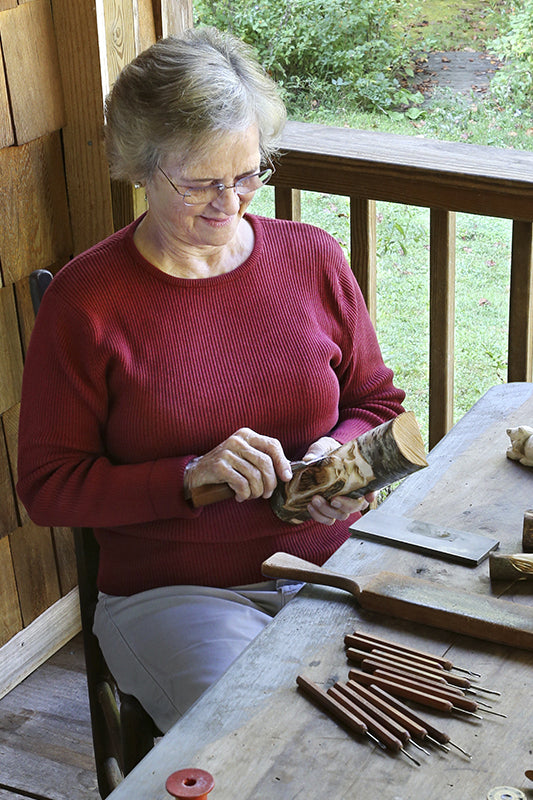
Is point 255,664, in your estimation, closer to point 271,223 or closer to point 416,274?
point 271,223

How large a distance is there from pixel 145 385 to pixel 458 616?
704 millimetres

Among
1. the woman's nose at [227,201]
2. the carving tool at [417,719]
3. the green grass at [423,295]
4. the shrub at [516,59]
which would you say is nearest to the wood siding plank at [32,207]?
the woman's nose at [227,201]

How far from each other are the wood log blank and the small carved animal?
29 centimetres

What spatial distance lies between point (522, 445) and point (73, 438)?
0.76m

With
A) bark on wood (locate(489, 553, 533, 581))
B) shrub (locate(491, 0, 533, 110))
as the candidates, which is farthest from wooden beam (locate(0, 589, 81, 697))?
shrub (locate(491, 0, 533, 110))

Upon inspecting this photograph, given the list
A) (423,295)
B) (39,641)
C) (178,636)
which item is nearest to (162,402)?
(178,636)

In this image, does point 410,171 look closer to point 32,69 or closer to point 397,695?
point 32,69

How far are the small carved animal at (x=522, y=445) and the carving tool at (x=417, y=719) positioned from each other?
62cm

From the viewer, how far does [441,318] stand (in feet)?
7.59

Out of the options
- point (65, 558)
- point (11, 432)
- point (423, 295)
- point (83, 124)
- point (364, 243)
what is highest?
point (83, 124)

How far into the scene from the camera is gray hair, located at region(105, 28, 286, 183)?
162 cm

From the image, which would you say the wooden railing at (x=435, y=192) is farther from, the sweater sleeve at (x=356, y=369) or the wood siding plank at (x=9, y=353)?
the wood siding plank at (x=9, y=353)

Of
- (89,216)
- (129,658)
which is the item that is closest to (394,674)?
(129,658)

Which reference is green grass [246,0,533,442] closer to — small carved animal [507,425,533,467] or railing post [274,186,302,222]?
railing post [274,186,302,222]
